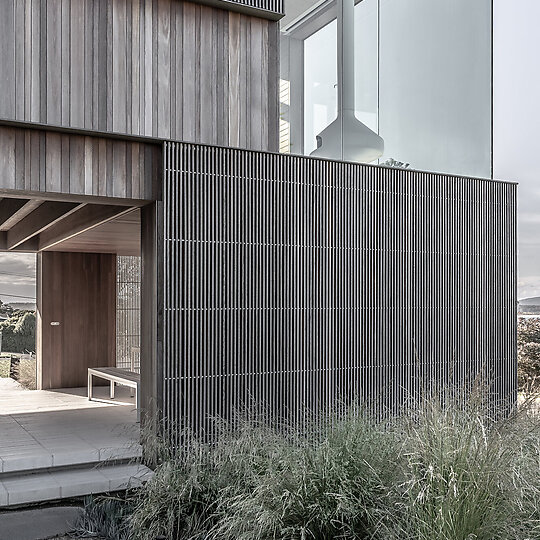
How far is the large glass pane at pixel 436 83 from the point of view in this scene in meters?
7.55

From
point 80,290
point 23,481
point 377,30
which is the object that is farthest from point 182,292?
point 80,290

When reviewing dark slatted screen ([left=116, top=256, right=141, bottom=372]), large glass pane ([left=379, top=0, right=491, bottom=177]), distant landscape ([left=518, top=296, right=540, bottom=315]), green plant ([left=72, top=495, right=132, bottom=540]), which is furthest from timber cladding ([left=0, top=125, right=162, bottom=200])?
distant landscape ([left=518, top=296, right=540, bottom=315])

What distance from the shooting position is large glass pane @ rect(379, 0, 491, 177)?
7555mm

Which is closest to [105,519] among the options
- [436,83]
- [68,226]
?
[68,226]

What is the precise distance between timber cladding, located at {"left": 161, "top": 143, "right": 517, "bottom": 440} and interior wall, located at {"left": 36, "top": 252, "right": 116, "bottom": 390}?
20.1 ft

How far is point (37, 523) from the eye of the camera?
18.5 feet

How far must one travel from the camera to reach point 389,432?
4684 mm

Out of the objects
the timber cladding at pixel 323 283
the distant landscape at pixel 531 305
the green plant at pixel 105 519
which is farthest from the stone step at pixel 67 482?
the distant landscape at pixel 531 305

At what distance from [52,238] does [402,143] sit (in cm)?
542

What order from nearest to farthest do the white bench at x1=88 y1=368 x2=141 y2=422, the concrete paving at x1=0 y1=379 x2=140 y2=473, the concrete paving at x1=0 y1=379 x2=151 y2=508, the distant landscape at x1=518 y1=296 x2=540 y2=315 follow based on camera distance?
1. the concrete paving at x1=0 y1=379 x2=151 y2=508
2. the concrete paving at x1=0 y1=379 x2=140 y2=473
3. the white bench at x1=88 y1=368 x2=141 y2=422
4. the distant landscape at x1=518 y1=296 x2=540 y2=315

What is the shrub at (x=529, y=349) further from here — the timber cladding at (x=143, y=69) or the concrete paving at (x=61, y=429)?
the timber cladding at (x=143, y=69)

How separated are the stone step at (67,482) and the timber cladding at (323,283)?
0.66m

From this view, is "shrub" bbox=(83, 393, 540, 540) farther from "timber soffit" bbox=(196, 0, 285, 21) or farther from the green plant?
"timber soffit" bbox=(196, 0, 285, 21)

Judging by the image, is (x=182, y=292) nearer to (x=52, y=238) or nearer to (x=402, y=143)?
(x=402, y=143)
